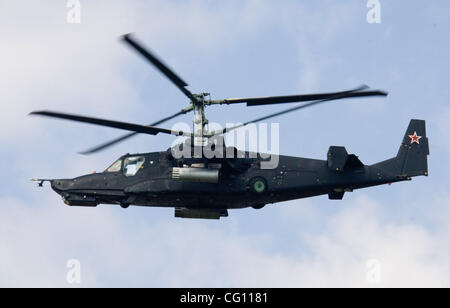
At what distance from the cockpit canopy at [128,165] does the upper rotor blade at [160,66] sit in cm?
537

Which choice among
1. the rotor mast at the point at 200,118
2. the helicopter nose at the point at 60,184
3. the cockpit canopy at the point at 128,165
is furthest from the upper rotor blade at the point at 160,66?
the helicopter nose at the point at 60,184

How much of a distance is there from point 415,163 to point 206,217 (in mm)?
10233

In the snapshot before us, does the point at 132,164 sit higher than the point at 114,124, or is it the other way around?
the point at 114,124

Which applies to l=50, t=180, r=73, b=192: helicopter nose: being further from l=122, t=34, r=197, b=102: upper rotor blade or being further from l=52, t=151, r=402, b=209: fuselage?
l=122, t=34, r=197, b=102: upper rotor blade

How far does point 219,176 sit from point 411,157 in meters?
9.24

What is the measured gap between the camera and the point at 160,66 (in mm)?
31516

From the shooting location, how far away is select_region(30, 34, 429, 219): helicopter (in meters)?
→ 36.8

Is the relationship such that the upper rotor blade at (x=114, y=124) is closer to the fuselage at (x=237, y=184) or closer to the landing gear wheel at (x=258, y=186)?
the fuselage at (x=237, y=184)

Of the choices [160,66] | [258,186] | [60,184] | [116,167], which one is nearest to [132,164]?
[116,167]

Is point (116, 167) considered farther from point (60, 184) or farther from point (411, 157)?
point (411, 157)

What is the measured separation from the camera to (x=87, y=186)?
Answer: 127ft
